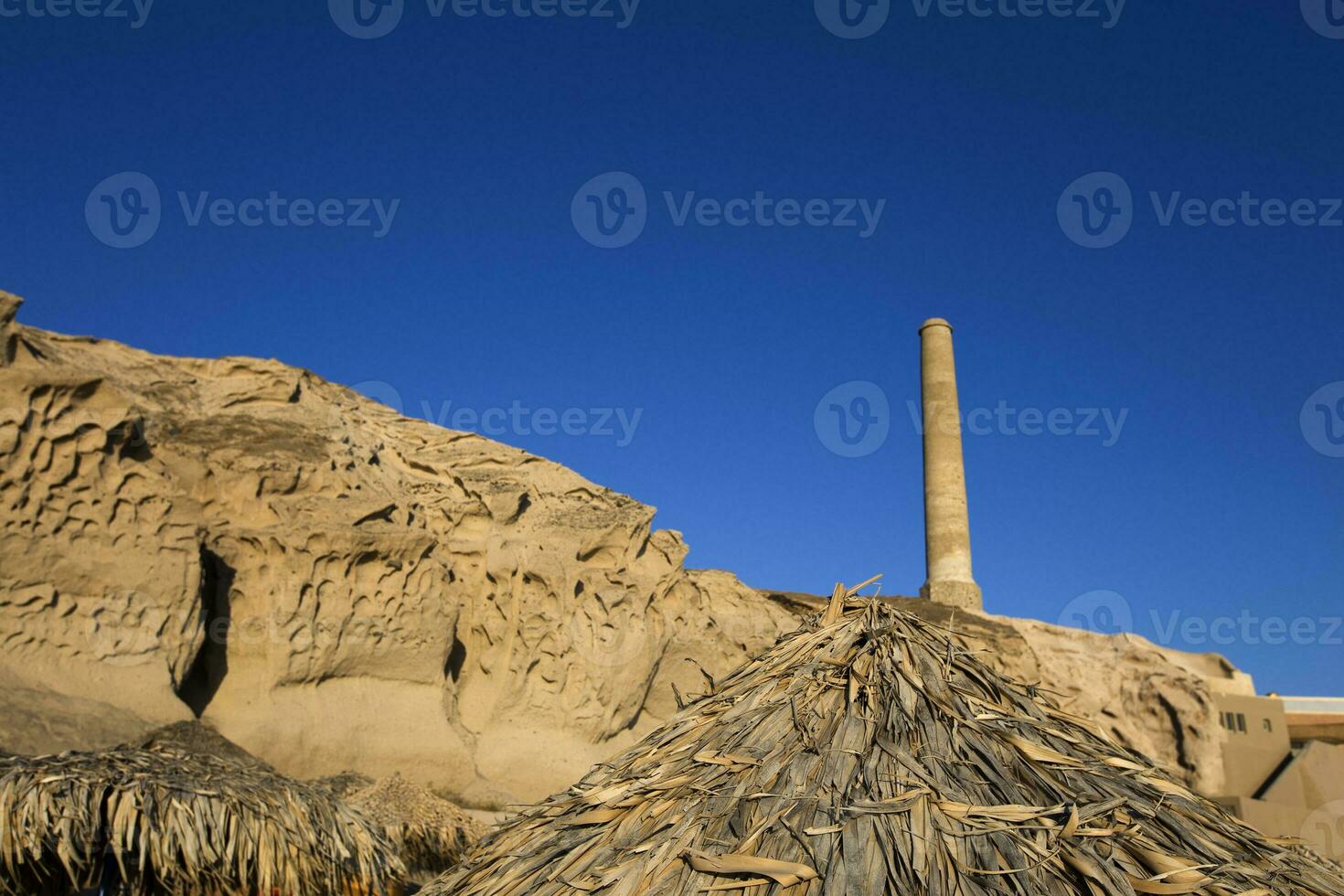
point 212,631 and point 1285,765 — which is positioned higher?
point 1285,765

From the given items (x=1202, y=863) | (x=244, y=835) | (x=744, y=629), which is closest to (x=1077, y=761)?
(x=1202, y=863)

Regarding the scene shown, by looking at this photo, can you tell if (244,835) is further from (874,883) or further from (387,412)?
(387,412)

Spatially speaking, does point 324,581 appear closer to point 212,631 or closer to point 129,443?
point 212,631

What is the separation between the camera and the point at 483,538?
1745 centimetres

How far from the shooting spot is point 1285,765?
78.8ft

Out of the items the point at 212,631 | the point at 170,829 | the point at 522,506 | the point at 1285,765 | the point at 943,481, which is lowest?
the point at 170,829

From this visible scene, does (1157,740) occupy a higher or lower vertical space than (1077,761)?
higher

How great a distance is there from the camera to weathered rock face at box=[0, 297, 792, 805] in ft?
39.6

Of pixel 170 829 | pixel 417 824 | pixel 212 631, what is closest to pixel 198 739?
pixel 417 824

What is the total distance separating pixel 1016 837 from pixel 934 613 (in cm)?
2004

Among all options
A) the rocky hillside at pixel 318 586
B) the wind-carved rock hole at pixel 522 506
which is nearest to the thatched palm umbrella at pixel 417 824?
the rocky hillside at pixel 318 586

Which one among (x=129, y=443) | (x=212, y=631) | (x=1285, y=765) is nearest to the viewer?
(x=129, y=443)

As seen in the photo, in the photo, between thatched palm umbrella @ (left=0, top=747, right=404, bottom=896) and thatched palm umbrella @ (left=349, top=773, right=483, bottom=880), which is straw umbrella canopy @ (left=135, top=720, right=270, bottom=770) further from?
thatched palm umbrella @ (left=0, top=747, right=404, bottom=896)

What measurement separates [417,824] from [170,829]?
12.8ft
